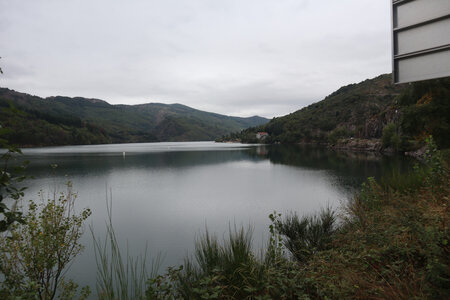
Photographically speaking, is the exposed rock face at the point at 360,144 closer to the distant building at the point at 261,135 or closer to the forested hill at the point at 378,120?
the forested hill at the point at 378,120

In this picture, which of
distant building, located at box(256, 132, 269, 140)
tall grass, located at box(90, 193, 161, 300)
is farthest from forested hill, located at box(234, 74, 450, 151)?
tall grass, located at box(90, 193, 161, 300)

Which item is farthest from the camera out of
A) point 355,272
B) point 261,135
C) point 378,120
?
point 261,135

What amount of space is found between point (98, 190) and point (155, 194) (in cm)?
501

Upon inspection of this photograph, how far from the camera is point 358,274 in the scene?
408 centimetres

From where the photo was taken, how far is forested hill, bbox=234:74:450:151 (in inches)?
609

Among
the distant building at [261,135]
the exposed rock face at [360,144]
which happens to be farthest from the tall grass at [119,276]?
the distant building at [261,135]

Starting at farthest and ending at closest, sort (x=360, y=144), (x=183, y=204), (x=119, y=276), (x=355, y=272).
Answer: (x=360, y=144) < (x=183, y=204) < (x=355, y=272) < (x=119, y=276)

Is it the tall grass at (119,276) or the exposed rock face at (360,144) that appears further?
the exposed rock face at (360,144)

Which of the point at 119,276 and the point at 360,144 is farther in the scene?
the point at 360,144

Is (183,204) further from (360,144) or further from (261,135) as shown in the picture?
(261,135)

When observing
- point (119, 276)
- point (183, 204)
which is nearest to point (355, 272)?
point (119, 276)

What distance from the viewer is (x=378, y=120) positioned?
78.4 m

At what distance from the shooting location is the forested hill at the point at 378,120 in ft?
50.8

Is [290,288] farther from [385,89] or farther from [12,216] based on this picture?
[385,89]
